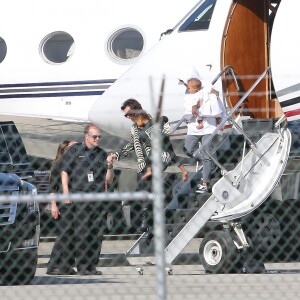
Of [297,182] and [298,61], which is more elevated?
[298,61]

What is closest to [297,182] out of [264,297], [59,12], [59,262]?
[59,262]

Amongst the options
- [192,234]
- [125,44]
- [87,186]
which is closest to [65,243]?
[87,186]

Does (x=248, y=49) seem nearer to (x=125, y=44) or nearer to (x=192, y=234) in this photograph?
(x=192, y=234)

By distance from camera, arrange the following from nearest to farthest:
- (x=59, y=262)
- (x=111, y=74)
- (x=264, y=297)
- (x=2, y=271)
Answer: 1. (x=264, y=297)
2. (x=2, y=271)
3. (x=59, y=262)
4. (x=111, y=74)

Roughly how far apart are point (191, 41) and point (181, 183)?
2.39 metres

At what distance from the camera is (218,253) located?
1334 cm

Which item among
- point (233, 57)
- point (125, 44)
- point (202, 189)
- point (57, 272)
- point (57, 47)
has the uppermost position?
point (233, 57)

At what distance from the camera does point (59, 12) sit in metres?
22.0

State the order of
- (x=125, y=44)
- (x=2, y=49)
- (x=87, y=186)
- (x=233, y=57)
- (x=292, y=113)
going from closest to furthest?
(x=87, y=186) < (x=292, y=113) < (x=233, y=57) < (x=125, y=44) < (x=2, y=49)

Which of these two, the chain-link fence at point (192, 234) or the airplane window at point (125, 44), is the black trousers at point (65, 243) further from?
the airplane window at point (125, 44)

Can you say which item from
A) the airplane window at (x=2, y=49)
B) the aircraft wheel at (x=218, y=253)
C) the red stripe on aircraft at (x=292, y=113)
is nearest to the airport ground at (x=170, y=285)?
the aircraft wheel at (x=218, y=253)

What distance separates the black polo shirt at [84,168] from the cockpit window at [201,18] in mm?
3580

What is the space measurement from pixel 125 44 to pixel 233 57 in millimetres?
6077

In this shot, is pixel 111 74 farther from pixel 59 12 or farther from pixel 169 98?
pixel 169 98
